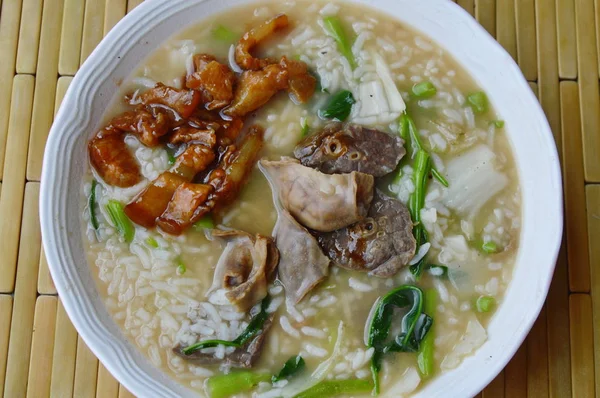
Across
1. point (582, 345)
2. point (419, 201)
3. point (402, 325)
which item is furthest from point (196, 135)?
point (582, 345)

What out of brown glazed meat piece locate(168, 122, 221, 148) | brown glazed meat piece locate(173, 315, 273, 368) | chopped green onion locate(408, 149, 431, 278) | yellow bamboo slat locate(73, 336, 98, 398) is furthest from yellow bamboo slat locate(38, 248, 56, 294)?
chopped green onion locate(408, 149, 431, 278)

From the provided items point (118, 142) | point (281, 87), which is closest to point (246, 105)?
point (281, 87)

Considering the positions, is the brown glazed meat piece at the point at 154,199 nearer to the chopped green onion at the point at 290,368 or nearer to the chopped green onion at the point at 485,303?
the chopped green onion at the point at 290,368

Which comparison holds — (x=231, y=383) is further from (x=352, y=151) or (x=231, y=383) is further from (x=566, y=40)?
(x=566, y=40)

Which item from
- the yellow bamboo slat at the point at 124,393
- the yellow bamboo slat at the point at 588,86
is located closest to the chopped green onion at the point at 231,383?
the yellow bamboo slat at the point at 124,393

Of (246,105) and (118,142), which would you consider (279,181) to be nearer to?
(246,105)

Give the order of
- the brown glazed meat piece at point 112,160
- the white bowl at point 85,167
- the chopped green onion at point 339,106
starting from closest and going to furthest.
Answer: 1. the white bowl at point 85,167
2. the brown glazed meat piece at point 112,160
3. the chopped green onion at point 339,106

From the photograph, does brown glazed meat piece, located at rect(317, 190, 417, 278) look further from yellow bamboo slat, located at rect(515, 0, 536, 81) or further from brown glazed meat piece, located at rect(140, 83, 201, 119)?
yellow bamboo slat, located at rect(515, 0, 536, 81)
